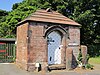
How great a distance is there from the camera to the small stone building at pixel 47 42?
18.5 meters

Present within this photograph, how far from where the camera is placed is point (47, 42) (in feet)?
63.9

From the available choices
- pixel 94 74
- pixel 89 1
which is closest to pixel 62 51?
pixel 94 74

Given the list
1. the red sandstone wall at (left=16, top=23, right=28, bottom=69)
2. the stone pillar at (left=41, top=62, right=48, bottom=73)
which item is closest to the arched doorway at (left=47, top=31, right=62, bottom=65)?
the stone pillar at (left=41, top=62, right=48, bottom=73)

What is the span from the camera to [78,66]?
2019cm

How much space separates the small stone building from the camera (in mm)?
18484

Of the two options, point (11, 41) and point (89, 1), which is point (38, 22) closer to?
point (11, 41)

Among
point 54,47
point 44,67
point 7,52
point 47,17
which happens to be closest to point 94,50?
point 7,52

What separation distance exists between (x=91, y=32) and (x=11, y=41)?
1489 centimetres

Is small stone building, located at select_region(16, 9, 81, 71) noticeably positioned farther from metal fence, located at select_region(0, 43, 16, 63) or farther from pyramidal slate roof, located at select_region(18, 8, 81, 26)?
metal fence, located at select_region(0, 43, 16, 63)

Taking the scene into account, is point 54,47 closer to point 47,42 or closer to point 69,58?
point 47,42

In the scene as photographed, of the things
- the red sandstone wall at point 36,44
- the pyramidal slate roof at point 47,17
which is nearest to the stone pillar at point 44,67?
the red sandstone wall at point 36,44

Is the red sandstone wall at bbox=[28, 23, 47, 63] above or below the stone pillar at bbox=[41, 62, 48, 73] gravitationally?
above

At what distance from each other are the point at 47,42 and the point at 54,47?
3.47ft

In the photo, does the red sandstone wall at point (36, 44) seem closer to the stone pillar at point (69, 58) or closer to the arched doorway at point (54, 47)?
the arched doorway at point (54, 47)
